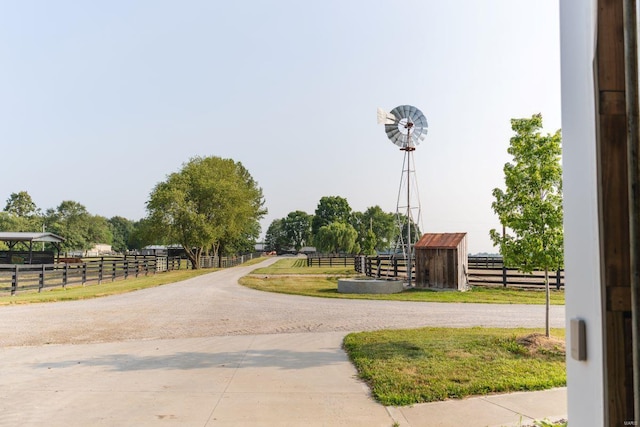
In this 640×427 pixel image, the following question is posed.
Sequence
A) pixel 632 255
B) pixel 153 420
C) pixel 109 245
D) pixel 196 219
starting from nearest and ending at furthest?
pixel 632 255
pixel 153 420
pixel 196 219
pixel 109 245

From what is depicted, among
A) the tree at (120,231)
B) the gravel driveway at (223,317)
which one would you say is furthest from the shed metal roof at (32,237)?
the tree at (120,231)

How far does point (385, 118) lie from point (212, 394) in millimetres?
16379

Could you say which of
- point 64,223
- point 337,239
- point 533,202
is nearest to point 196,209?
point 337,239

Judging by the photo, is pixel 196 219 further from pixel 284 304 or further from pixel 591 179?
pixel 591 179

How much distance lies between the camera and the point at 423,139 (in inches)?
777

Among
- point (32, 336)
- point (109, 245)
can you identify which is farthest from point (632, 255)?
point (109, 245)

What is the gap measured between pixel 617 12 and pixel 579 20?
9.1 inches

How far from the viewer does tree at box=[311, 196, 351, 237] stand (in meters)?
102

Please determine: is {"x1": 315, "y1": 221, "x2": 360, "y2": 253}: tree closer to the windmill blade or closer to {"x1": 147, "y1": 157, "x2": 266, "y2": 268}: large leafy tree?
{"x1": 147, "y1": 157, "x2": 266, "y2": 268}: large leafy tree

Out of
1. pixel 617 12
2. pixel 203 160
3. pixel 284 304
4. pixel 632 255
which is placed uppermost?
pixel 203 160

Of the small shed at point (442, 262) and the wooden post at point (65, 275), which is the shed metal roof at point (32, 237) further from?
the small shed at point (442, 262)

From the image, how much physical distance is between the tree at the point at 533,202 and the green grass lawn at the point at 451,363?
932mm

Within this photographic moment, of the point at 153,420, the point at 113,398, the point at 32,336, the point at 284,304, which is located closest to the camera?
the point at 153,420

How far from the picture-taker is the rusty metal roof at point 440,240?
18.5m
